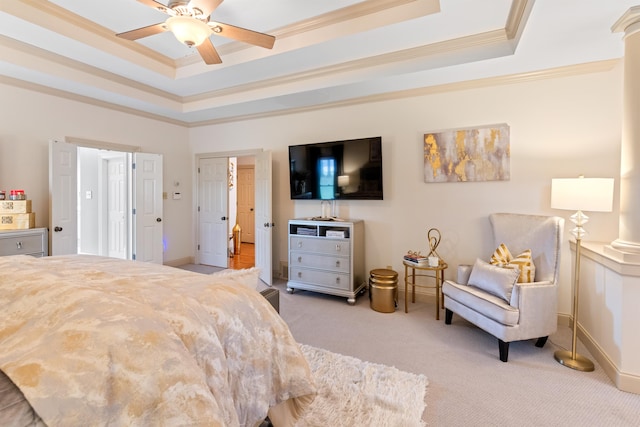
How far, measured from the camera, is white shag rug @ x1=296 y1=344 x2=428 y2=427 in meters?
1.76

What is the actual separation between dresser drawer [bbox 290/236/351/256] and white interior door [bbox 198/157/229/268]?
1939mm

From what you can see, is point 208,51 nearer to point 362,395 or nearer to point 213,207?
point 362,395

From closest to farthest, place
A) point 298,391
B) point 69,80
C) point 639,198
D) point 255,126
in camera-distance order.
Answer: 1. point 298,391
2. point 639,198
3. point 69,80
4. point 255,126

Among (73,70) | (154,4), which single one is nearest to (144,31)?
(154,4)

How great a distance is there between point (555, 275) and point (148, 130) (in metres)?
5.84

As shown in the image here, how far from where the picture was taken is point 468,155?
11.4ft

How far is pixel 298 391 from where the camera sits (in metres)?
1.35

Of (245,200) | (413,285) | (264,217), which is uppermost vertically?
(245,200)

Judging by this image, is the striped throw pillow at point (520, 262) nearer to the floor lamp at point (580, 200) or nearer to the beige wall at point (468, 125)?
the floor lamp at point (580, 200)

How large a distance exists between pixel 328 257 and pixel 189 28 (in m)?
2.77

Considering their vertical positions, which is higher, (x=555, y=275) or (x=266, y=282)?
(x=555, y=275)

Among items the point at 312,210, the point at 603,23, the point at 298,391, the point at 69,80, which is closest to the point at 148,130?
the point at 69,80

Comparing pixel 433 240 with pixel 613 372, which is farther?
pixel 433 240

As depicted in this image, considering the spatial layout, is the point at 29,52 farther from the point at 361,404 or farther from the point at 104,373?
the point at 361,404
